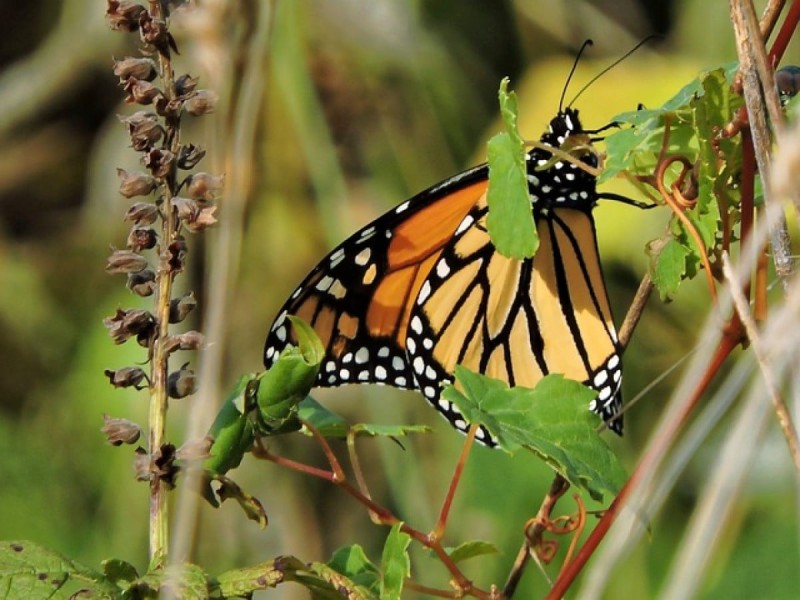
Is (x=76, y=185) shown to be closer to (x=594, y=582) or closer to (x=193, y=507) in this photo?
(x=193, y=507)

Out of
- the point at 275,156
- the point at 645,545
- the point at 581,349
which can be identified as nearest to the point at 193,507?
the point at 581,349

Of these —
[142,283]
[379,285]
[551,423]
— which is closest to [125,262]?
[142,283]

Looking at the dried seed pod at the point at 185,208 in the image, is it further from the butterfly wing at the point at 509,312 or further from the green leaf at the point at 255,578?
the butterfly wing at the point at 509,312

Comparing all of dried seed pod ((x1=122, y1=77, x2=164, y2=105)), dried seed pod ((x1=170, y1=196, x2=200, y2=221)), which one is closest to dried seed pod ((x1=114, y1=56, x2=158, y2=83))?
dried seed pod ((x1=122, y1=77, x2=164, y2=105))

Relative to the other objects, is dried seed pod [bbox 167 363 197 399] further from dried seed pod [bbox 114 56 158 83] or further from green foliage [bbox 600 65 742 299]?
green foliage [bbox 600 65 742 299]

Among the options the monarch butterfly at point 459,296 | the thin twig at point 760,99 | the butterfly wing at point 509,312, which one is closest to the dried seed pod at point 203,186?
the thin twig at point 760,99
